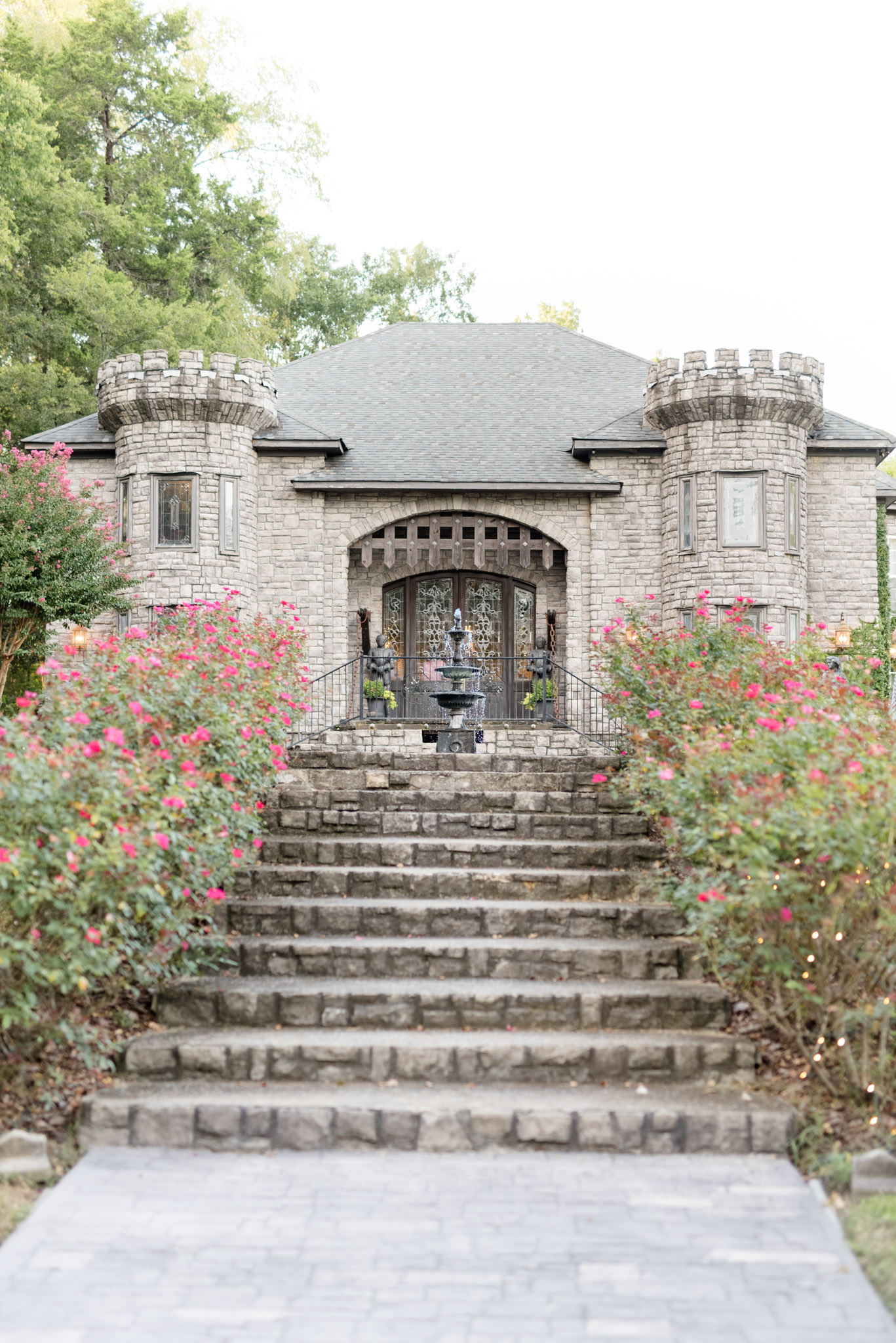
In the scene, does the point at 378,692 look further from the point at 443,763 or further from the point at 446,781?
the point at 446,781

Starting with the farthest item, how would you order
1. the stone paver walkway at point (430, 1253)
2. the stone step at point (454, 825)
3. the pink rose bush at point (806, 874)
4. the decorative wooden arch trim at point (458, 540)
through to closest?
the decorative wooden arch trim at point (458, 540), the stone step at point (454, 825), the pink rose bush at point (806, 874), the stone paver walkway at point (430, 1253)

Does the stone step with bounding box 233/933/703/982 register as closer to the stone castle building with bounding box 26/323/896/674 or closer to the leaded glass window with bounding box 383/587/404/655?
the stone castle building with bounding box 26/323/896/674

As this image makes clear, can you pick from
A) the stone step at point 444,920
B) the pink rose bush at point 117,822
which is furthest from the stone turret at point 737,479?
the pink rose bush at point 117,822

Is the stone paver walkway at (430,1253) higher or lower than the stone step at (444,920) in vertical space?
lower

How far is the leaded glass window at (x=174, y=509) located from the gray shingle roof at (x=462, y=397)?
227 centimetres

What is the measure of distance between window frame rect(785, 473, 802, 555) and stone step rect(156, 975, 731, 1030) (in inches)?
521

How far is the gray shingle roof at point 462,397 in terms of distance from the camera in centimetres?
1877

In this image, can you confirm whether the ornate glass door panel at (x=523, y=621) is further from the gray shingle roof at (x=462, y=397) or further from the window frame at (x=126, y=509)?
the window frame at (x=126, y=509)

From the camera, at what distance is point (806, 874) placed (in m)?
5.12

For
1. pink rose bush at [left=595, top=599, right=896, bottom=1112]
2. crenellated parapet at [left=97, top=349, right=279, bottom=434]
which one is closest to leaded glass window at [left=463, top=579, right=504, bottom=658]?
crenellated parapet at [left=97, top=349, right=279, bottom=434]

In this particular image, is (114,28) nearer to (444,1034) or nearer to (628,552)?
(628,552)

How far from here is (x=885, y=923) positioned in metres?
A: 4.94

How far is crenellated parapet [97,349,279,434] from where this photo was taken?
17.7 m

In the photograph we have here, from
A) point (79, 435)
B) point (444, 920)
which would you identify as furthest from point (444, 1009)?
point (79, 435)
